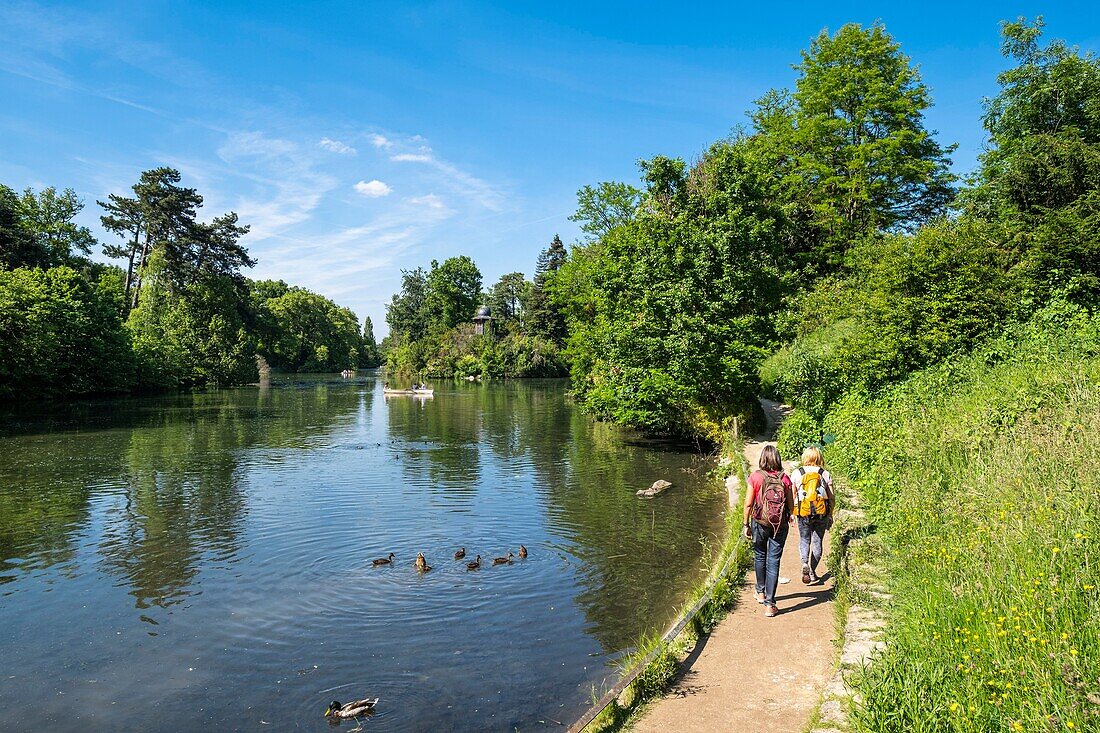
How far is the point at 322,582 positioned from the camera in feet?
40.2

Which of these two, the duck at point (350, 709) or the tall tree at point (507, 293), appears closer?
the duck at point (350, 709)

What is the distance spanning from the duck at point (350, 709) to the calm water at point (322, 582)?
0.14 metres

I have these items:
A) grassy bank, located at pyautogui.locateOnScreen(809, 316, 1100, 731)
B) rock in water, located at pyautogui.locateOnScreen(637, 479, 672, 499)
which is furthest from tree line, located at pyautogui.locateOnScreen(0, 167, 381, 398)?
grassy bank, located at pyautogui.locateOnScreen(809, 316, 1100, 731)

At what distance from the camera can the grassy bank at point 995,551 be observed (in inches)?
195

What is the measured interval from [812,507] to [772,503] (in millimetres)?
980

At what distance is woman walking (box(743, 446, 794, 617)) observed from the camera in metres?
8.29

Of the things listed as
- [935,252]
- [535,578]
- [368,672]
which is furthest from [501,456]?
[368,672]

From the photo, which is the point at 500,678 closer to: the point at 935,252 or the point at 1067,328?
the point at 1067,328

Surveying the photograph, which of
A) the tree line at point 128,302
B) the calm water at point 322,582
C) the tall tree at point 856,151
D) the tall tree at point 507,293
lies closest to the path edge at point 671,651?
the calm water at point 322,582

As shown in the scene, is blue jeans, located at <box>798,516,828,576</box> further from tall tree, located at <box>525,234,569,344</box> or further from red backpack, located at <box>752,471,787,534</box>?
tall tree, located at <box>525,234,569,344</box>

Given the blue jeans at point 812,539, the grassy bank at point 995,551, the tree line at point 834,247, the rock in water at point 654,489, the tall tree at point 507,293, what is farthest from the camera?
the tall tree at point 507,293

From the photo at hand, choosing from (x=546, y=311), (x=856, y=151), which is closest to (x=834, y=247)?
(x=856, y=151)

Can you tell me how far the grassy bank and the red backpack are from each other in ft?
4.62

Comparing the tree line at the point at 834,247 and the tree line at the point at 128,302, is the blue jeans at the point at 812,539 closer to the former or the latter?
the tree line at the point at 834,247
